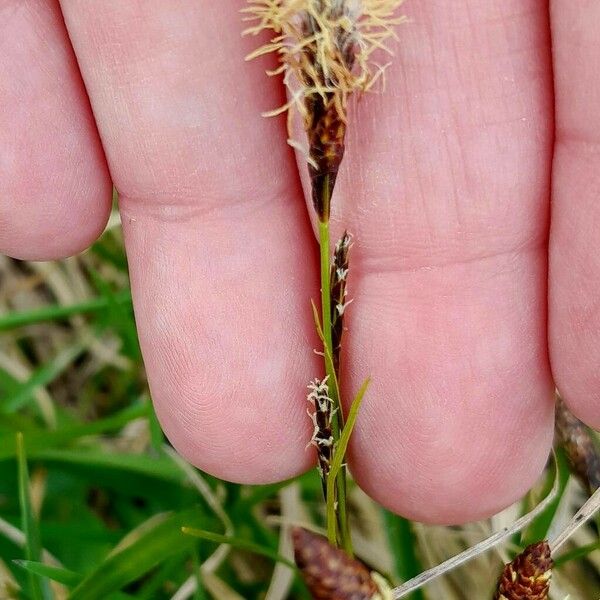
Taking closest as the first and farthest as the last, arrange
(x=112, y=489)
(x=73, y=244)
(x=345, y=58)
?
(x=345, y=58) → (x=73, y=244) → (x=112, y=489)

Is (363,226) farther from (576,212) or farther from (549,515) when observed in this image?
(549,515)

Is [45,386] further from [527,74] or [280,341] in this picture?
[527,74]

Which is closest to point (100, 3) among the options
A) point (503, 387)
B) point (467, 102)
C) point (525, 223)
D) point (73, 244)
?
point (73, 244)

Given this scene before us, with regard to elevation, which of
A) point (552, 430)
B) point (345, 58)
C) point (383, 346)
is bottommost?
point (552, 430)

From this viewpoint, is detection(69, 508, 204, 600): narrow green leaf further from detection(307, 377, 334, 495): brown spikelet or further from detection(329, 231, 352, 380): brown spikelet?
detection(329, 231, 352, 380): brown spikelet

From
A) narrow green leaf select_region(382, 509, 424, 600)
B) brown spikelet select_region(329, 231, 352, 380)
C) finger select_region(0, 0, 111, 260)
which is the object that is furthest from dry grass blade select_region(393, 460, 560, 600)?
finger select_region(0, 0, 111, 260)

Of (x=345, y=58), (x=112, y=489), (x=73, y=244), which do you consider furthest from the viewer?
(x=112, y=489)
